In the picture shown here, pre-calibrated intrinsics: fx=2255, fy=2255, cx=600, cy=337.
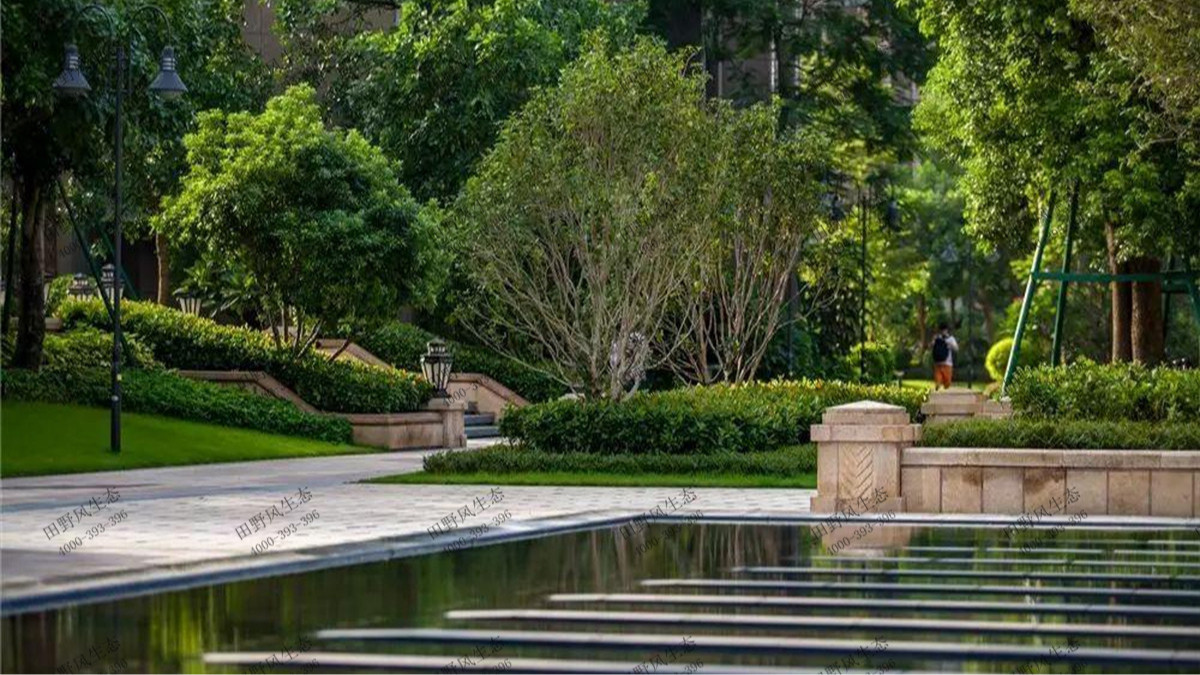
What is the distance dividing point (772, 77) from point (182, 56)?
28.8 m

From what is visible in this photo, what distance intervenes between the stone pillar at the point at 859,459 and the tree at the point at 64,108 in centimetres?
1371

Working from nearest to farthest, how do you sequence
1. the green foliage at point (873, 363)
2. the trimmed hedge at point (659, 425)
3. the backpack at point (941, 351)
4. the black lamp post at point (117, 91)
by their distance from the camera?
the black lamp post at point (117, 91), the trimmed hedge at point (659, 425), the backpack at point (941, 351), the green foliage at point (873, 363)

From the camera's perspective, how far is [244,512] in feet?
75.0

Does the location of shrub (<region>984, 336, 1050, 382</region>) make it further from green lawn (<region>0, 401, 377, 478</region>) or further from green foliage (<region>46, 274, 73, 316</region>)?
green lawn (<region>0, 401, 377, 478</region>)

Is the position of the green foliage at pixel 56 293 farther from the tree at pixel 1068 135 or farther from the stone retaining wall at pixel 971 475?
the stone retaining wall at pixel 971 475

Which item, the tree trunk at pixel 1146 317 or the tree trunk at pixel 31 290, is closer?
the tree trunk at pixel 31 290

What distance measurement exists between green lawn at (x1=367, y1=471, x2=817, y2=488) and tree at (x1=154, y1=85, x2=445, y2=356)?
465 inches

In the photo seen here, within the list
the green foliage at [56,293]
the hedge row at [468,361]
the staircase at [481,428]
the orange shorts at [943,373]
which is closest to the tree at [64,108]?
the green foliage at [56,293]

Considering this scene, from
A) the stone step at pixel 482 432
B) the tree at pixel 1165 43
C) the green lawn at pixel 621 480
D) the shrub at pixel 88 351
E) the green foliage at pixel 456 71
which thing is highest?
the green foliage at pixel 456 71

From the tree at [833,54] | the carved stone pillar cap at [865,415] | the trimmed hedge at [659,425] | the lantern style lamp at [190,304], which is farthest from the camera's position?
the tree at [833,54]

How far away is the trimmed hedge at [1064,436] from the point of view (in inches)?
950

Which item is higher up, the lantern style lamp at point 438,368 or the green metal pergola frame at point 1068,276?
the green metal pergola frame at point 1068,276

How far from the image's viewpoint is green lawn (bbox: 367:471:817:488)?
1114 inches

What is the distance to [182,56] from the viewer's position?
125 feet
